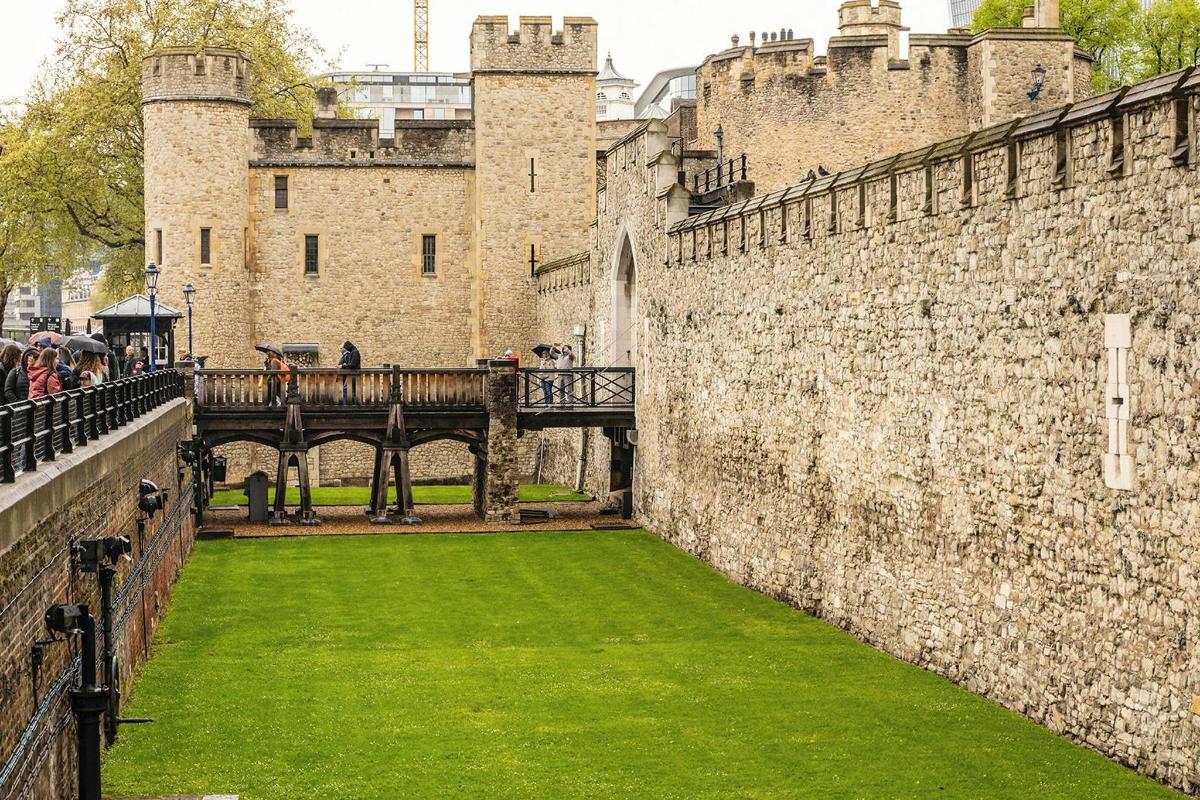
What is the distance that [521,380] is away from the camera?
114 feet

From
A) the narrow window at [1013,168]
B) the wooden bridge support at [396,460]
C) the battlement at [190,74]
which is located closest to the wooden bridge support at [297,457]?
the wooden bridge support at [396,460]

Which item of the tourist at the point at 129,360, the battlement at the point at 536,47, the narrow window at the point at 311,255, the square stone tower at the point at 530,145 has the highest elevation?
the battlement at the point at 536,47

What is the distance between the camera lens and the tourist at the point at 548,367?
30969 mm

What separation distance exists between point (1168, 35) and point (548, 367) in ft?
63.4

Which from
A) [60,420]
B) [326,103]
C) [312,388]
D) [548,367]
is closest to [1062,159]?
[60,420]

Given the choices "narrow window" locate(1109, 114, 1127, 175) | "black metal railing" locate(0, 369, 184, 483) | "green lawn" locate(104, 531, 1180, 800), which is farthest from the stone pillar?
"narrow window" locate(1109, 114, 1127, 175)

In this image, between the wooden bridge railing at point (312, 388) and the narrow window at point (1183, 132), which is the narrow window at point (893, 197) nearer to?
the narrow window at point (1183, 132)

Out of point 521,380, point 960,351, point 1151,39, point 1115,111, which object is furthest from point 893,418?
point 1151,39

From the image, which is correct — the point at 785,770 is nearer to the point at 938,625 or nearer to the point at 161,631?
the point at 938,625

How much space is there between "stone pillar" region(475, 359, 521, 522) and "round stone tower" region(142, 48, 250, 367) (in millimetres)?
11208

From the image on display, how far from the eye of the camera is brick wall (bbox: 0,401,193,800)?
9.28 meters

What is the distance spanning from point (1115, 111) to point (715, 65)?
28418 mm

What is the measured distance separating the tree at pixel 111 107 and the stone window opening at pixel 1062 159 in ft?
104

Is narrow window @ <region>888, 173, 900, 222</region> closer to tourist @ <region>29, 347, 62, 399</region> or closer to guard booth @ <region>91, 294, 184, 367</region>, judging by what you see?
tourist @ <region>29, 347, 62, 399</region>
